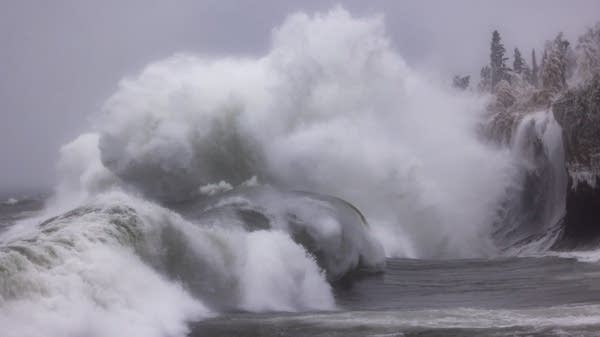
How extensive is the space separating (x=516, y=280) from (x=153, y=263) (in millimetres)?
8513

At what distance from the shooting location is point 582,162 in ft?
70.2

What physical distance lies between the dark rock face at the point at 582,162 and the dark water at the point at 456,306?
2972 mm

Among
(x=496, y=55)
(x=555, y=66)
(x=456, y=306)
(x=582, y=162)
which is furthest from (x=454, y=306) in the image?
(x=496, y=55)

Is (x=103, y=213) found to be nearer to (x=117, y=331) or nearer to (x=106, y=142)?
(x=117, y=331)

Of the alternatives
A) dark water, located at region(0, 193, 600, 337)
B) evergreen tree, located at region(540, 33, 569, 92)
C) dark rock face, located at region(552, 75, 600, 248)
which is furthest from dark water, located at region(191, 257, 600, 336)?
evergreen tree, located at region(540, 33, 569, 92)

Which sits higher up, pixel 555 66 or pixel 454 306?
pixel 555 66

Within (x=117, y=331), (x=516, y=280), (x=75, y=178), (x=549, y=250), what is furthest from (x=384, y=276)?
(x=75, y=178)

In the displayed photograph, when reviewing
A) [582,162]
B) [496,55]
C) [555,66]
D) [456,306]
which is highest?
[496,55]

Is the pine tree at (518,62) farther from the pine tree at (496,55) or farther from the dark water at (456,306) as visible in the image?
the dark water at (456,306)

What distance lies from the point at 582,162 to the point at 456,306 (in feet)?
37.3

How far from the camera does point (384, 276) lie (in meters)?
17.4

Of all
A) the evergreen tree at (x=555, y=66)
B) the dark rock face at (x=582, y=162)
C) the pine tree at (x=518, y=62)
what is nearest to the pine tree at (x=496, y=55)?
the pine tree at (x=518, y=62)

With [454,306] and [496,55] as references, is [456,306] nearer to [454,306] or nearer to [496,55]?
[454,306]

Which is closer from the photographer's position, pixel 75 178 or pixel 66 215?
pixel 66 215
